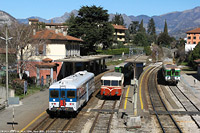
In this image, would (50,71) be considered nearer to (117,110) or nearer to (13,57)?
(13,57)

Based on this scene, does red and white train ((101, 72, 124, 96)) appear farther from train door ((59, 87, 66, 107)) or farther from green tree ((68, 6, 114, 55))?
green tree ((68, 6, 114, 55))

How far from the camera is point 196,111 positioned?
916 inches

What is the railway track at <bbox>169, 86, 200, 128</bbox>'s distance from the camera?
21.2m

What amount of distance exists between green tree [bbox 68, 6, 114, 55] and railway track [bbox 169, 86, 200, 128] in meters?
28.5

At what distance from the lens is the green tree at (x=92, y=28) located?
6206cm

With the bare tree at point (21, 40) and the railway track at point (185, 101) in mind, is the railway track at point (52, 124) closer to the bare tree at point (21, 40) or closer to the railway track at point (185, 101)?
the railway track at point (185, 101)

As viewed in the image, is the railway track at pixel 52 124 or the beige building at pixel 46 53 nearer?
the railway track at pixel 52 124

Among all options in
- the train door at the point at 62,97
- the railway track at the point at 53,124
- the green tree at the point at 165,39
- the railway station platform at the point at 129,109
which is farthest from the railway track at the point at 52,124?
the green tree at the point at 165,39

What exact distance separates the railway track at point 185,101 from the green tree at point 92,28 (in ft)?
93.7

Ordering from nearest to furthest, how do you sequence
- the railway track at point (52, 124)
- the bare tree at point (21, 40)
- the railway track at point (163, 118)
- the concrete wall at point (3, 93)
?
the railway track at point (52, 124) → the railway track at point (163, 118) → the concrete wall at point (3, 93) → the bare tree at point (21, 40)

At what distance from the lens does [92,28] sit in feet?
206

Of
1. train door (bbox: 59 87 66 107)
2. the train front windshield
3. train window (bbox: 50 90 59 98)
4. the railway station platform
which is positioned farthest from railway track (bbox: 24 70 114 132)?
the train front windshield

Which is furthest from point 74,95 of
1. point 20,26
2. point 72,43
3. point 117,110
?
point 72,43

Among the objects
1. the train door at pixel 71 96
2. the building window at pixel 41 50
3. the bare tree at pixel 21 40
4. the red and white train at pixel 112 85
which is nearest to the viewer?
the train door at pixel 71 96
